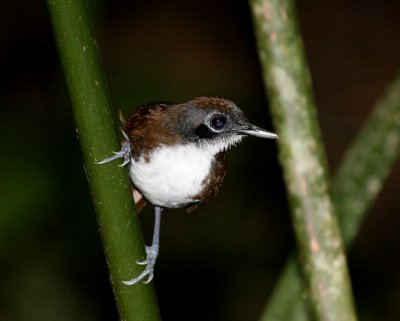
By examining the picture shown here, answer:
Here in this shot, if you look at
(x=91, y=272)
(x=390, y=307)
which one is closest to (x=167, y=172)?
(x=91, y=272)

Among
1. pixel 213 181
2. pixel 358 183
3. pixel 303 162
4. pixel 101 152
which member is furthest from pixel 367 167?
pixel 101 152

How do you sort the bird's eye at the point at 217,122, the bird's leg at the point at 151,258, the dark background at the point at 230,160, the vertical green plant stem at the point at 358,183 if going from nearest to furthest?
the bird's leg at the point at 151,258 < the vertical green plant stem at the point at 358,183 < the bird's eye at the point at 217,122 < the dark background at the point at 230,160

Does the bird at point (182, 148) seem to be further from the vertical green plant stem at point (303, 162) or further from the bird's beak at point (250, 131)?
the vertical green plant stem at point (303, 162)

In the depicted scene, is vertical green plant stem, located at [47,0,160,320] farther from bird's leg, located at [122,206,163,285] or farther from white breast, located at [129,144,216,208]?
white breast, located at [129,144,216,208]

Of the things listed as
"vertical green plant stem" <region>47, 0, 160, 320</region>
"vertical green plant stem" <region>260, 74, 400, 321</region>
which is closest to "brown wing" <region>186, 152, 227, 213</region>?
"vertical green plant stem" <region>260, 74, 400, 321</region>

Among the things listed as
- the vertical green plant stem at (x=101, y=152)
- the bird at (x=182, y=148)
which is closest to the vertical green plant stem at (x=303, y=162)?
the bird at (x=182, y=148)

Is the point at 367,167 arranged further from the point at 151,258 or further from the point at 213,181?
the point at 151,258
